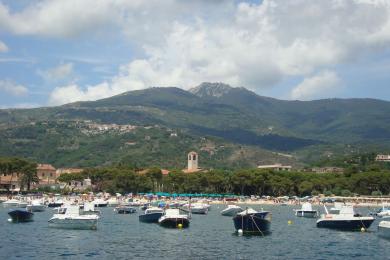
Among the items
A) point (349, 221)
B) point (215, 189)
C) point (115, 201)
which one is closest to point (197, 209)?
point (115, 201)

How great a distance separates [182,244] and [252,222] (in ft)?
34.7

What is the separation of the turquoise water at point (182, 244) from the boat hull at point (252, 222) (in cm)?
138

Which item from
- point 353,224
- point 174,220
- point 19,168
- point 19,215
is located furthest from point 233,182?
point 353,224

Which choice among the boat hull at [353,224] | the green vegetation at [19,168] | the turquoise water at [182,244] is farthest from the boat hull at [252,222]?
the green vegetation at [19,168]

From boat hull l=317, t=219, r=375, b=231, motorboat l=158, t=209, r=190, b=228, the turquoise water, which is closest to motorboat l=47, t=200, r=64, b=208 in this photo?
the turquoise water

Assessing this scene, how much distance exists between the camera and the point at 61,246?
166 feet

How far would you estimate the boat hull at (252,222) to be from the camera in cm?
6072

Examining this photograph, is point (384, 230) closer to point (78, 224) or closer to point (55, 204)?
point (78, 224)

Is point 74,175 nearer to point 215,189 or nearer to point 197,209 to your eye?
point 215,189

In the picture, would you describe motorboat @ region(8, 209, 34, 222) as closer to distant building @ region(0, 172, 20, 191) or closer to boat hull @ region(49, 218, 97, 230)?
boat hull @ region(49, 218, 97, 230)

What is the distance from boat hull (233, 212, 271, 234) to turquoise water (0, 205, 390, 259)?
54.2 inches

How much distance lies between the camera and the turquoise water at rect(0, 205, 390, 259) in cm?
4575

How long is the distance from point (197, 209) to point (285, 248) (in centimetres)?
5986

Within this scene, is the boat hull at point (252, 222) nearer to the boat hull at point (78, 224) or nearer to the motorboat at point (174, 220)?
the motorboat at point (174, 220)
